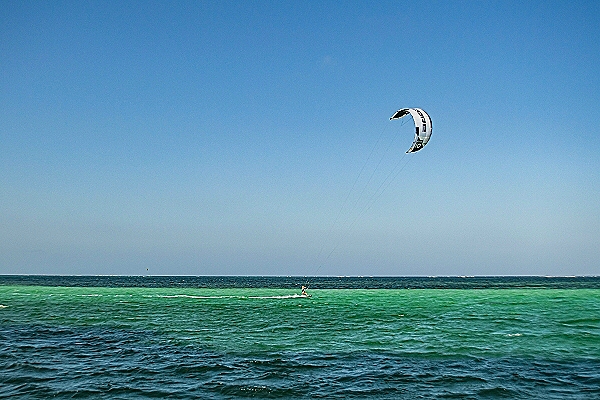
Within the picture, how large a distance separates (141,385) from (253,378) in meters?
3.54

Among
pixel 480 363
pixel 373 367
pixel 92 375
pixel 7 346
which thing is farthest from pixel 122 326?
pixel 480 363

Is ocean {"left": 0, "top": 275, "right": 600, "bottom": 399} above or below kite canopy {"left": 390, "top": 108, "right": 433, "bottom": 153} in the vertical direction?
below

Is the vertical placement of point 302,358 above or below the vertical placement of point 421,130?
below

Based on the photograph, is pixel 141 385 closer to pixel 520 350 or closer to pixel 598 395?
pixel 598 395

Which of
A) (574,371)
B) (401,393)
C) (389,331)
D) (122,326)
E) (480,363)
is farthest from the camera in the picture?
(122,326)

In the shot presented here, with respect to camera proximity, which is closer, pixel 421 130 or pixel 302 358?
pixel 302 358

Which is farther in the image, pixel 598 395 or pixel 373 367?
pixel 373 367

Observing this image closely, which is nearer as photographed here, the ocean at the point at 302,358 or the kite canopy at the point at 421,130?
the ocean at the point at 302,358

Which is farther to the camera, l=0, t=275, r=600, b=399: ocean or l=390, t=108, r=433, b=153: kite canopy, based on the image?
l=390, t=108, r=433, b=153: kite canopy

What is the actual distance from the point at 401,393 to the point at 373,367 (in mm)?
3720

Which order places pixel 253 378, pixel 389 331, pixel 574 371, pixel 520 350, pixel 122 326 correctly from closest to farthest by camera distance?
pixel 253 378 → pixel 574 371 → pixel 520 350 → pixel 389 331 → pixel 122 326

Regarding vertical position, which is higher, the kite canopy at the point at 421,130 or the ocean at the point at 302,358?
the kite canopy at the point at 421,130

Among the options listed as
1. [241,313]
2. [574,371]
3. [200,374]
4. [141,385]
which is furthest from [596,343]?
[241,313]

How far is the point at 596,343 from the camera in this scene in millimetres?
24109
